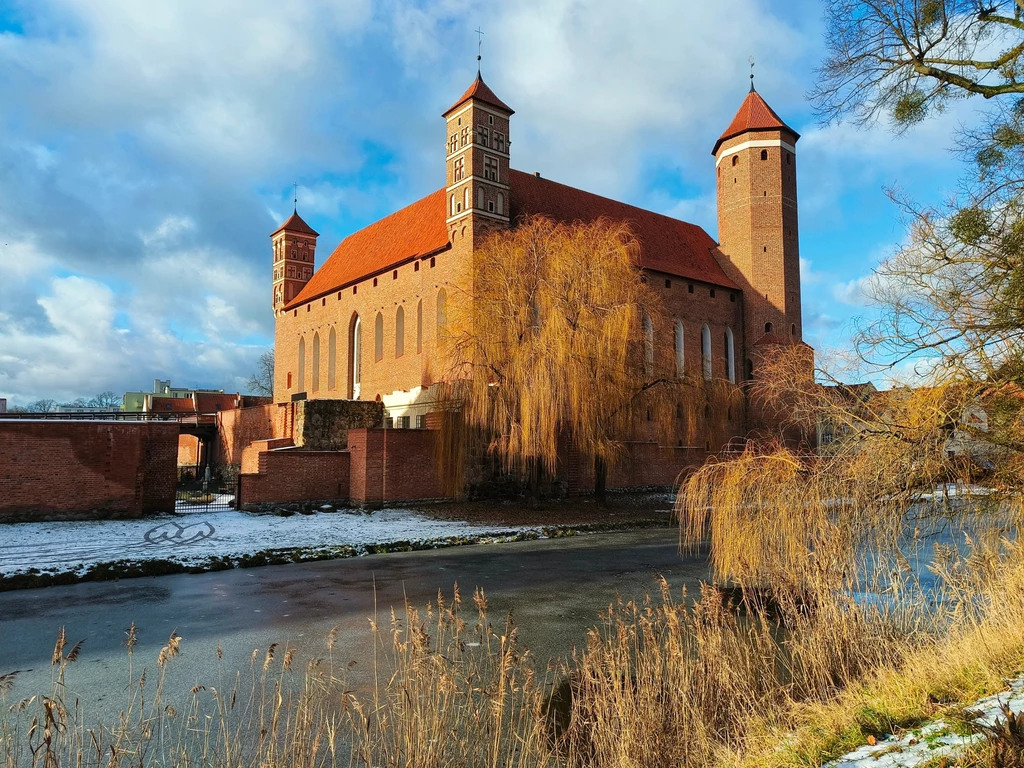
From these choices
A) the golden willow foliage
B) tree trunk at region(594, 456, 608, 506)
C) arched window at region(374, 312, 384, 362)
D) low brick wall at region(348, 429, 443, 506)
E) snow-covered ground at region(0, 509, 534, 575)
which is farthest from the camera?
arched window at region(374, 312, 384, 362)

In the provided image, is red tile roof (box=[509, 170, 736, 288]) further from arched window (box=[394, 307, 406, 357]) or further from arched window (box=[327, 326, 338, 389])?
arched window (box=[327, 326, 338, 389])

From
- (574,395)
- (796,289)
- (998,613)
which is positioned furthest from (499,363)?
(796,289)

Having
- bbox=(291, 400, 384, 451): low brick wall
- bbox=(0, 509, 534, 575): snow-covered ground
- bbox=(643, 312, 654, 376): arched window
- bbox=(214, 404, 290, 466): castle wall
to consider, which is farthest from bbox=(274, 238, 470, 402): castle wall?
A: bbox=(643, 312, 654, 376): arched window

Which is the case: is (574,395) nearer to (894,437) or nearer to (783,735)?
(894,437)

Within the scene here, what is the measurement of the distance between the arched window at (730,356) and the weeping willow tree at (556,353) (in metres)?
13.0

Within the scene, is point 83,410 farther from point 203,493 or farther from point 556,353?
point 556,353

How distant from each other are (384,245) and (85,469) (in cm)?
1860

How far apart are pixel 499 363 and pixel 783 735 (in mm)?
14768

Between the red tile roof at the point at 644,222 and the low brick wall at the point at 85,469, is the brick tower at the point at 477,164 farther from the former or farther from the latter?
the low brick wall at the point at 85,469

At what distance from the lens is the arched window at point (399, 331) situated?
2806cm

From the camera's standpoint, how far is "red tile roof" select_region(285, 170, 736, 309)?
28203 mm

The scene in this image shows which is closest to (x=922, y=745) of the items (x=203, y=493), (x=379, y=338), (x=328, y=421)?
(x=328, y=421)

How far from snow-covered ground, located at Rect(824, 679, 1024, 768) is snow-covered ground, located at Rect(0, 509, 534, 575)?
1122cm

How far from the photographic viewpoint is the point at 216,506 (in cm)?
1952
